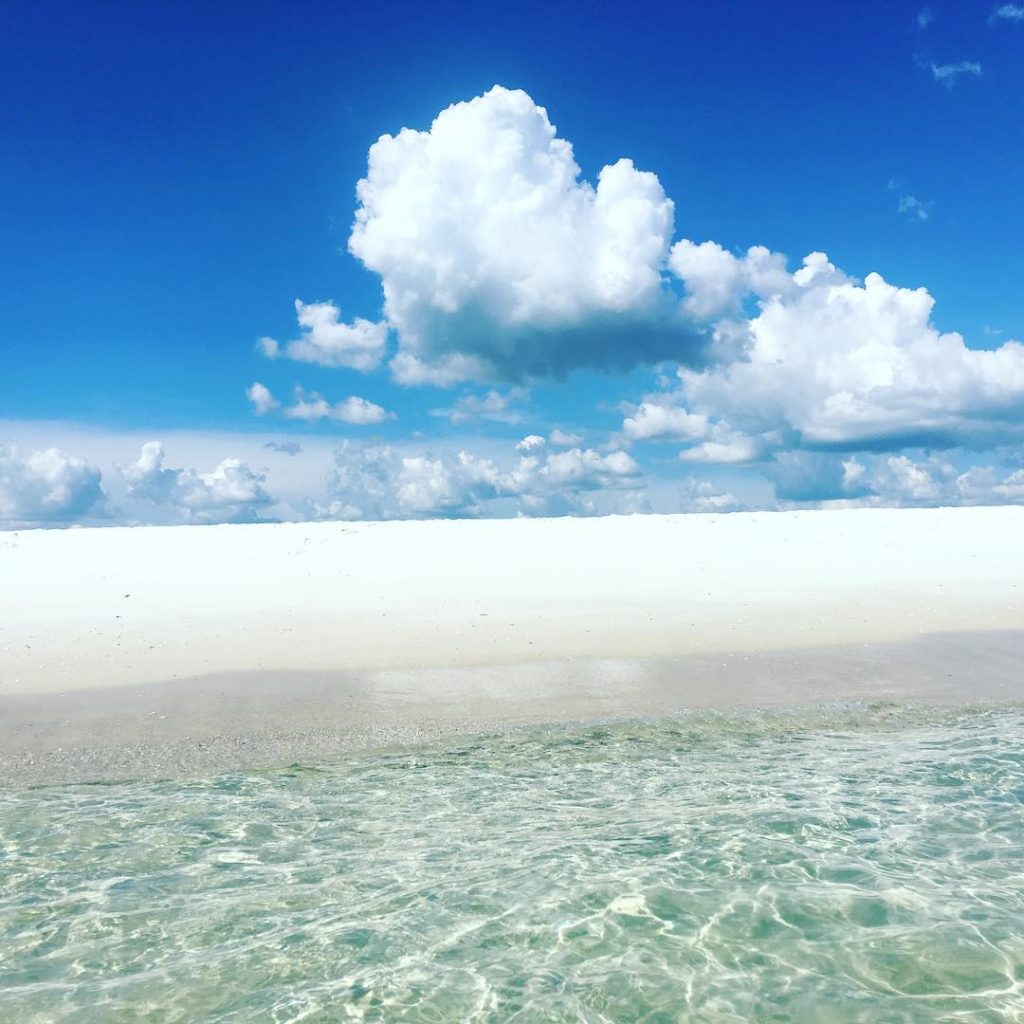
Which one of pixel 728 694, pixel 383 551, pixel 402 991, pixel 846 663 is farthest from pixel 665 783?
pixel 383 551

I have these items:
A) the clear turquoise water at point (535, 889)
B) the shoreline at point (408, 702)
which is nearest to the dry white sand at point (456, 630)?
the shoreline at point (408, 702)

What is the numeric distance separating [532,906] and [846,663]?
10.6 meters

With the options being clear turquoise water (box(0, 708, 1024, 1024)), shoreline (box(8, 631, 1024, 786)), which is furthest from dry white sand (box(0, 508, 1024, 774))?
clear turquoise water (box(0, 708, 1024, 1024))

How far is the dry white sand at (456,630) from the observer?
44.5 feet

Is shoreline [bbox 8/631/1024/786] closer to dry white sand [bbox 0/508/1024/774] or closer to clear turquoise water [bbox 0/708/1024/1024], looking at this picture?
dry white sand [bbox 0/508/1024/774]

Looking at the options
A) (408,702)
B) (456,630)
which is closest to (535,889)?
(408,702)

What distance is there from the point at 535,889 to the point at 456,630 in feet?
33.5

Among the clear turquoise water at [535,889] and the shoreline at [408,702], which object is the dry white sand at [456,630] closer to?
the shoreline at [408,702]

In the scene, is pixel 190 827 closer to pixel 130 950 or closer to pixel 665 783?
pixel 130 950

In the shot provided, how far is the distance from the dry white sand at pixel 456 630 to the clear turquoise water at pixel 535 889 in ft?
7.19

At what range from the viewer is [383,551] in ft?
93.8

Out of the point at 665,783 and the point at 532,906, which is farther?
the point at 665,783

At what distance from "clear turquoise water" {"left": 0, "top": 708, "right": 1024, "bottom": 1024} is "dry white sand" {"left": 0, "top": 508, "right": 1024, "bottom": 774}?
2.19 meters

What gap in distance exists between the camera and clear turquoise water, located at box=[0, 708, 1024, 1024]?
21.3 ft
